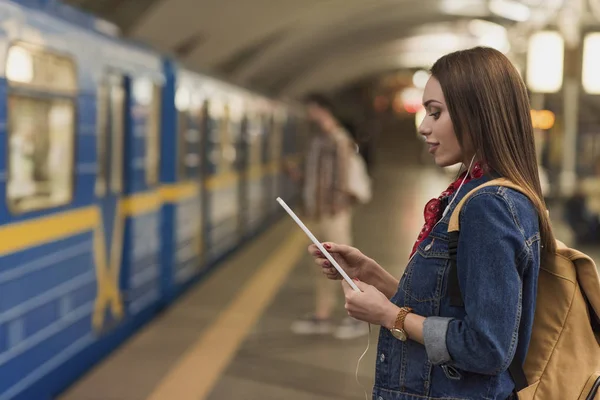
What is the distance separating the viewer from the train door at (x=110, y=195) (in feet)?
19.2

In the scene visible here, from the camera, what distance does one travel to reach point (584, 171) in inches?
588

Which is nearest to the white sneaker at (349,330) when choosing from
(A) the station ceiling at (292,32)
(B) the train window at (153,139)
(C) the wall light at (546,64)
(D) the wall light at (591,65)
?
(B) the train window at (153,139)

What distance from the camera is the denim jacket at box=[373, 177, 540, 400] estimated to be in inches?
74.7

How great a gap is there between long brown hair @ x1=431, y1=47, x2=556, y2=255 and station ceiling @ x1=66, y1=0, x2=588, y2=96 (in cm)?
575

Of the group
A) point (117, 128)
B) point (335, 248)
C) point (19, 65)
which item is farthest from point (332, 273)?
point (117, 128)

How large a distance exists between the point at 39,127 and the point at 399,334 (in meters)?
3.14

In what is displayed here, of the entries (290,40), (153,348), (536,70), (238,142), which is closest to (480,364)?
(153,348)

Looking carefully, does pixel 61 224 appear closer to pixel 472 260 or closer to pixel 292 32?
pixel 472 260

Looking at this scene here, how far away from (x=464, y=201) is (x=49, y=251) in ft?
10.8

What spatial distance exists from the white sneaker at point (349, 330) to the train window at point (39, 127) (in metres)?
2.76

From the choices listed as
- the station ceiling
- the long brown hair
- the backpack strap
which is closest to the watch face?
the backpack strap

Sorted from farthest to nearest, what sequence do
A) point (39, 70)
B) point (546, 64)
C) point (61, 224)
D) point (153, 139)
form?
point (546, 64)
point (153, 139)
point (61, 224)
point (39, 70)

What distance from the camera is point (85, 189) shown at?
547 cm

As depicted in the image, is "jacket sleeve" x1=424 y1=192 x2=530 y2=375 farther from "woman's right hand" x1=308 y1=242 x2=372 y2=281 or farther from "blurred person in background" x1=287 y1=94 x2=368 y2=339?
"blurred person in background" x1=287 y1=94 x2=368 y2=339
